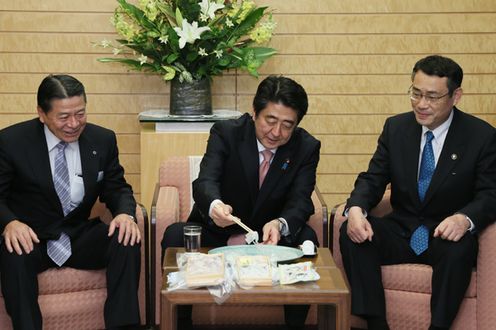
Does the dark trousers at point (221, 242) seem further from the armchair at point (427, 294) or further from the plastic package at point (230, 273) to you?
the plastic package at point (230, 273)

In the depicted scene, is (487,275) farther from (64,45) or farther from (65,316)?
(64,45)

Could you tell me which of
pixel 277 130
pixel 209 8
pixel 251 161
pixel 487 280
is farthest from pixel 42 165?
pixel 487 280

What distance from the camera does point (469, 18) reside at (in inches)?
221

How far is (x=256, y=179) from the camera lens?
4.16 meters

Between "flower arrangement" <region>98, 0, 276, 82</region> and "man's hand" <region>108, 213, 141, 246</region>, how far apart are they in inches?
49.3

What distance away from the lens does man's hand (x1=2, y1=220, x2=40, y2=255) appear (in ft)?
12.3

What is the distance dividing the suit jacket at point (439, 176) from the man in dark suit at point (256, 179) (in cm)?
26

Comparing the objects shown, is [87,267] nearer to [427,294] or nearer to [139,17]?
[427,294]

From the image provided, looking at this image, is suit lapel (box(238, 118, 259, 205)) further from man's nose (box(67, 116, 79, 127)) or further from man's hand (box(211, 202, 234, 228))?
man's nose (box(67, 116, 79, 127))

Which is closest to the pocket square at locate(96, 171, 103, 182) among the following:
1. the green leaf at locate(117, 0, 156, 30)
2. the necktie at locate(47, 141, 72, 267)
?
the necktie at locate(47, 141, 72, 267)

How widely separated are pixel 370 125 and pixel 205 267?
2.70m

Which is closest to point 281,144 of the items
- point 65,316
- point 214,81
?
point 65,316

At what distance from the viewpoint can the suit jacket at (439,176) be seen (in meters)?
4.04

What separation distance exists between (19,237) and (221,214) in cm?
86
